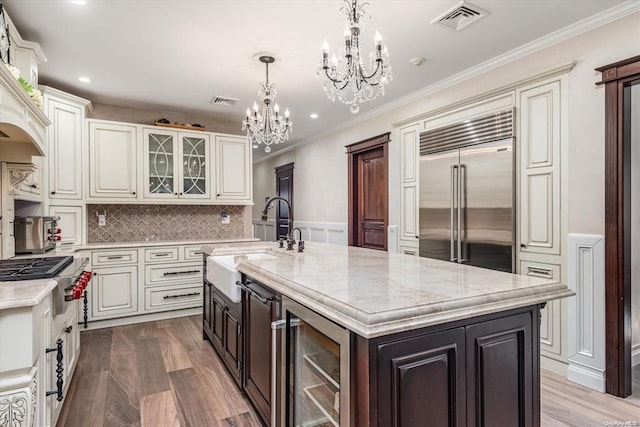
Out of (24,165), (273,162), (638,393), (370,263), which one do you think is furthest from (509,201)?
(273,162)

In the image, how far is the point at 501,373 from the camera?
4.25 feet

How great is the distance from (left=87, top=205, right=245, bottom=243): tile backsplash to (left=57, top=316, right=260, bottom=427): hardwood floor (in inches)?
53.1

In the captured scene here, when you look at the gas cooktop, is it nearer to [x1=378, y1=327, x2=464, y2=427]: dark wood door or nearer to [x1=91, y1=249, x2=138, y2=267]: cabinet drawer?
[x1=91, y1=249, x2=138, y2=267]: cabinet drawer

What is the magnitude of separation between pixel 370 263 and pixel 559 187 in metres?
1.83

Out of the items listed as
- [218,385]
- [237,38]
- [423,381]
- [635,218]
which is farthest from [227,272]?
[635,218]

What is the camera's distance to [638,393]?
2.46 m

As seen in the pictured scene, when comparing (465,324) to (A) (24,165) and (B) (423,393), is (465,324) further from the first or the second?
(A) (24,165)

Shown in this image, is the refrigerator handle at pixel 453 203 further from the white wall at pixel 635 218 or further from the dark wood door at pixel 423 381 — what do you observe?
the dark wood door at pixel 423 381

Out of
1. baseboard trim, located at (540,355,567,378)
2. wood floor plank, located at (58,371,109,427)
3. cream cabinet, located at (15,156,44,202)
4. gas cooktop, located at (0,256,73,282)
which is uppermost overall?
cream cabinet, located at (15,156,44,202)

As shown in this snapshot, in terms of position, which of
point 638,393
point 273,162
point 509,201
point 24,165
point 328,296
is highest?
point 273,162

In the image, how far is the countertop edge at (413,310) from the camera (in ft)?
3.25

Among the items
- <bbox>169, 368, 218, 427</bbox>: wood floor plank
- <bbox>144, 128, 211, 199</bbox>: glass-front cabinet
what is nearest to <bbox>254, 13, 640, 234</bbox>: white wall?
<bbox>169, 368, 218, 427</bbox>: wood floor plank

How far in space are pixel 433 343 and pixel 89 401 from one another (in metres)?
2.46

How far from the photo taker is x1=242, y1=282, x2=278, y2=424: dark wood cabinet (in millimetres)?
1824
